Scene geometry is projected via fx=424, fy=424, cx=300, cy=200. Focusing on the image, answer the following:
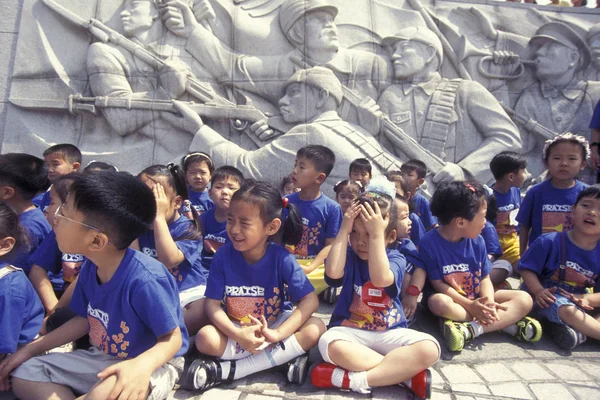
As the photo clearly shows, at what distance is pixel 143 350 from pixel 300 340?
75 cm

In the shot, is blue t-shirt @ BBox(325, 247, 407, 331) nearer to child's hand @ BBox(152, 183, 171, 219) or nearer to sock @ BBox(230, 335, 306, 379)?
sock @ BBox(230, 335, 306, 379)

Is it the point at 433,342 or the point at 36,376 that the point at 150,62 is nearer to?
the point at 36,376

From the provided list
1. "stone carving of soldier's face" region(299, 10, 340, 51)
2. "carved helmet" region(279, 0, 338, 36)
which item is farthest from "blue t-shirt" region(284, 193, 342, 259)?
"carved helmet" region(279, 0, 338, 36)

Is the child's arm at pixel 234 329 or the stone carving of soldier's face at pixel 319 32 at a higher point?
the stone carving of soldier's face at pixel 319 32

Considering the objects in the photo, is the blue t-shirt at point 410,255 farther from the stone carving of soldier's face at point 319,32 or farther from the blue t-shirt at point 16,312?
the stone carving of soldier's face at point 319,32

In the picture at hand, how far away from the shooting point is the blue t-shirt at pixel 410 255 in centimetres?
260

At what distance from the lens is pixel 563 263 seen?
265 centimetres

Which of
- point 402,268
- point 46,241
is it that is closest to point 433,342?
point 402,268

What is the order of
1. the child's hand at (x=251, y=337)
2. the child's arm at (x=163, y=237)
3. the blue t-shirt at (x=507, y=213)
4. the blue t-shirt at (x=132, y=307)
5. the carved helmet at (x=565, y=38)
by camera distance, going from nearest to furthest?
the blue t-shirt at (x=132, y=307) < the child's hand at (x=251, y=337) < the child's arm at (x=163, y=237) < the blue t-shirt at (x=507, y=213) < the carved helmet at (x=565, y=38)

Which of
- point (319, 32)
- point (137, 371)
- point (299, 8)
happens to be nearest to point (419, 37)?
point (319, 32)

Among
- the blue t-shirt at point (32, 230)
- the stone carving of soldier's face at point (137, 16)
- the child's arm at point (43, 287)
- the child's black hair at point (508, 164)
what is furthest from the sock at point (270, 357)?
the stone carving of soldier's face at point (137, 16)

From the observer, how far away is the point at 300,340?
6.87 ft

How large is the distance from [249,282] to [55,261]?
46.3 inches

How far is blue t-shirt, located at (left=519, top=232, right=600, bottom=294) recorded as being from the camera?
103 inches
